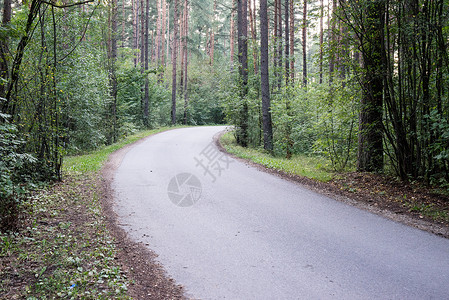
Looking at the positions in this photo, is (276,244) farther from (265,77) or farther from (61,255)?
(265,77)

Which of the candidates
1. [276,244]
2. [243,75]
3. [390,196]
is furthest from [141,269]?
[243,75]

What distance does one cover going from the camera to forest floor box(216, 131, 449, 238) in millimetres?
5898

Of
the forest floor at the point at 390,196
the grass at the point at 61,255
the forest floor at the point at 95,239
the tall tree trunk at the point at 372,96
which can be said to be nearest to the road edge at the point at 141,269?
the forest floor at the point at 95,239

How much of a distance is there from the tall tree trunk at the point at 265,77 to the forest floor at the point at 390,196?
6063 millimetres

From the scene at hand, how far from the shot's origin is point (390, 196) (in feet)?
23.9

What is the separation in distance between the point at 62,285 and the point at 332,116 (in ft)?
33.8

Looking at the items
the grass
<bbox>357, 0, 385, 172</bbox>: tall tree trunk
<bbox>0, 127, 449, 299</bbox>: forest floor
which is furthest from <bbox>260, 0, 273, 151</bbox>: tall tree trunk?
the grass

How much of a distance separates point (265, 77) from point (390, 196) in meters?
9.97

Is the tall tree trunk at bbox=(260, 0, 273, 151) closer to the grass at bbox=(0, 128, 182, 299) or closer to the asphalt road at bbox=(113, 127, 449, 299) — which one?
the asphalt road at bbox=(113, 127, 449, 299)

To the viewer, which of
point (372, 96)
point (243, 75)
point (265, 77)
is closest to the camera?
point (372, 96)

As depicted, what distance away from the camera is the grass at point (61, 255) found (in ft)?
11.5

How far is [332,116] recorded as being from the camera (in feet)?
37.9

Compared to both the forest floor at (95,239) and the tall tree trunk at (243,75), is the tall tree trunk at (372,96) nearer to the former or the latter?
the forest floor at (95,239)

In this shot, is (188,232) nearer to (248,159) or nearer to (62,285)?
(62,285)
